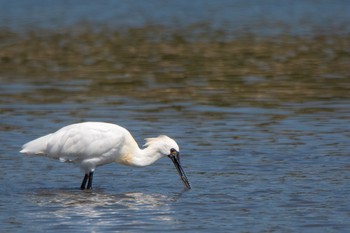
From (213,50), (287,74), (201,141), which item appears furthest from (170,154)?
(213,50)

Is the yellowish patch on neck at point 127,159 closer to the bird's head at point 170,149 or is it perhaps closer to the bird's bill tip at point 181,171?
the bird's head at point 170,149

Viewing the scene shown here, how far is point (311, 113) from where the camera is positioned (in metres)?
19.8

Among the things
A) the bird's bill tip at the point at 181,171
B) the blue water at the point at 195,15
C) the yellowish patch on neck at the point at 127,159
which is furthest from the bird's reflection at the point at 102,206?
the blue water at the point at 195,15

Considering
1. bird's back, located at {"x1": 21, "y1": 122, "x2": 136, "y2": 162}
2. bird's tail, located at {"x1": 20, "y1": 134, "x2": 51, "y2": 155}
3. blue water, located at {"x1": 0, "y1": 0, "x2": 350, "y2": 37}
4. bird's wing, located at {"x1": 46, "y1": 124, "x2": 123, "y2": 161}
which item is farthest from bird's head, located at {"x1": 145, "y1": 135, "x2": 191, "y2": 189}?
blue water, located at {"x1": 0, "y1": 0, "x2": 350, "y2": 37}

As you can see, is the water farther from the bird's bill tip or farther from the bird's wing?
the bird's wing

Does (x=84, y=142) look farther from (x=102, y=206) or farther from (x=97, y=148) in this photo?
(x=102, y=206)

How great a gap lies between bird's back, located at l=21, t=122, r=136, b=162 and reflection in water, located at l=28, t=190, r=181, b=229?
489 mm

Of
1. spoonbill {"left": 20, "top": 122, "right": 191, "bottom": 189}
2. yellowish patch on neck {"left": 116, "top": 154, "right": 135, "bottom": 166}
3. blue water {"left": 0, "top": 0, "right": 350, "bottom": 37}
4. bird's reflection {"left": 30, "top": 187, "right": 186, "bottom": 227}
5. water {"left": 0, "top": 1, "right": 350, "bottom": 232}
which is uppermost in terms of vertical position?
spoonbill {"left": 20, "top": 122, "right": 191, "bottom": 189}

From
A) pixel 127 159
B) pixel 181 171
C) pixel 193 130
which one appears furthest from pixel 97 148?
pixel 193 130

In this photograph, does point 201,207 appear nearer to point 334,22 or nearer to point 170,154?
point 170,154

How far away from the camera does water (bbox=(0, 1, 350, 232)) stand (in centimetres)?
1231

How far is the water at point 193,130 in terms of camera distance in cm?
1231

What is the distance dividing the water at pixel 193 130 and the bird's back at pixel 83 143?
0.44m

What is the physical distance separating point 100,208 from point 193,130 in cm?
548
